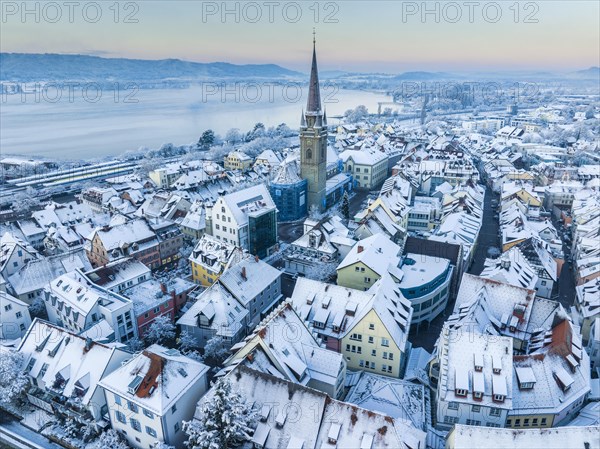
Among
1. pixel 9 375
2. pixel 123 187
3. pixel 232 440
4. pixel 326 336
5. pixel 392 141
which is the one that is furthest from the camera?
pixel 392 141

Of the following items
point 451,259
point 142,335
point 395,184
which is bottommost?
point 142,335

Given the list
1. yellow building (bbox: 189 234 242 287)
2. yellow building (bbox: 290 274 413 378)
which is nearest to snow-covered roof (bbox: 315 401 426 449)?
yellow building (bbox: 290 274 413 378)

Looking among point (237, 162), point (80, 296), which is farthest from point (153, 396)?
point (237, 162)

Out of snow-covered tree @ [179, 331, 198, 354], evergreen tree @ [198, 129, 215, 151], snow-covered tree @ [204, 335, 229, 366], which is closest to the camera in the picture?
snow-covered tree @ [204, 335, 229, 366]

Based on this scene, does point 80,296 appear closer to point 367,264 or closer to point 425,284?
point 367,264

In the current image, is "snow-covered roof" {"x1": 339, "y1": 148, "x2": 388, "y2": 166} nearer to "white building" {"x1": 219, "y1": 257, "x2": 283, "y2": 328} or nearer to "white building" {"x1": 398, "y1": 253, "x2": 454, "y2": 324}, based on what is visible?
"white building" {"x1": 398, "y1": 253, "x2": 454, "y2": 324}

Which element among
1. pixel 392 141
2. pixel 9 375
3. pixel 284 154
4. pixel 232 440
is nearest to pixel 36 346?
pixel 9 375

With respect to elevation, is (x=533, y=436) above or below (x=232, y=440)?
above

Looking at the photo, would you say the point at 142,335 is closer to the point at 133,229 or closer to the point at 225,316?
the point at 225,316
